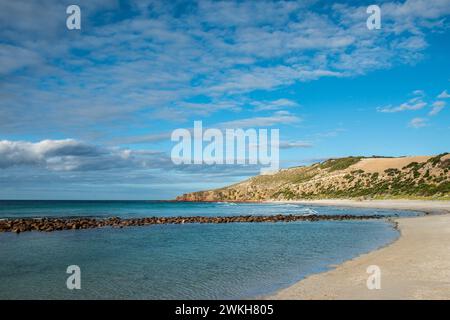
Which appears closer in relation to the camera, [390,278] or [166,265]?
[390,278]

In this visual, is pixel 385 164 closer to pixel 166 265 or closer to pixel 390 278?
pixel 166 265

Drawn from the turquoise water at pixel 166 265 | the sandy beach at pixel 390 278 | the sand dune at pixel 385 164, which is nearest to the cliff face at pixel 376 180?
the sand dune at pixel 385 164

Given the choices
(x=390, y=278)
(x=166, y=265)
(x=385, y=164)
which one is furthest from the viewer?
(x=385, y=164)

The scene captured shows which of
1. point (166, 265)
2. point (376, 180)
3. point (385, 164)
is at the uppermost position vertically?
point (385, 164)

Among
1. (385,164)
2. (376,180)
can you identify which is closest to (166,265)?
(376,180)

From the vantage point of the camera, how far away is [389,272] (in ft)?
55.3

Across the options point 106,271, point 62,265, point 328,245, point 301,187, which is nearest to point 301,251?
point 328,245

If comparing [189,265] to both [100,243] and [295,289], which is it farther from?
[100,243]

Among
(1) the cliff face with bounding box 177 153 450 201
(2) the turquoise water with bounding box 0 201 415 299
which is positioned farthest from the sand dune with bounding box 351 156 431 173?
(2) the turquoise water with bounding box 0 201 415 299

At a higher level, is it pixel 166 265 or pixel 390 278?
pixel 390 278

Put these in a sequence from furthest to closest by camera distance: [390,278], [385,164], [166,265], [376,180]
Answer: [385,164] → [376,180] → [166,265] → [390,278]

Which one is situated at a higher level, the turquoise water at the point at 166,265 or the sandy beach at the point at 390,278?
the sandy beach at the point at 390,278

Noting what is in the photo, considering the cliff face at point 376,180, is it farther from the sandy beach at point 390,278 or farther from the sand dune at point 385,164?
the sandy beach at point 390,278
